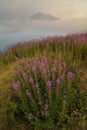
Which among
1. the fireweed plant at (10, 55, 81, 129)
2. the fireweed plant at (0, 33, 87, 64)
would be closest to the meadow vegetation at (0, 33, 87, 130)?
the fireweed plant at (10, 55, 81, 129)

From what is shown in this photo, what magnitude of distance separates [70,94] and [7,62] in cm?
433

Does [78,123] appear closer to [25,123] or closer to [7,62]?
[25,123]

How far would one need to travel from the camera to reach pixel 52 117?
19.9ft

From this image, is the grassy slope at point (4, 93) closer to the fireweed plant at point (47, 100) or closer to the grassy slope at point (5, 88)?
the grassy slope at point (5, 88)

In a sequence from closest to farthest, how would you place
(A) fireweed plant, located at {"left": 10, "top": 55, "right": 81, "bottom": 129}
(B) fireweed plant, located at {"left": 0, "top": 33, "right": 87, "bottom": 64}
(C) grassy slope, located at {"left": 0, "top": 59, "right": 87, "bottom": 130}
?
1. (A) fireweed plant, located at {"left": 10, "top": 55, "right": 81, "bottom": 129}
2. (C) grassy slope, located at {"left": 0, "top": 59, "right": 87, "bottom": 130}
3. (B) fireweed plant, located at {"left": 0, "top": 33, "right": 87, "bottom": 64}

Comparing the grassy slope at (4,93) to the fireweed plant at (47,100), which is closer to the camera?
the fireweed plant at (47,100)

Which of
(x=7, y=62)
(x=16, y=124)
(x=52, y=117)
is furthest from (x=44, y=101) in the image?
(x=7, y=62)

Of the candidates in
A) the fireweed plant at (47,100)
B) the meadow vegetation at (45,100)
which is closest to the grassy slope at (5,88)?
the meadow vegetation at (45,100)

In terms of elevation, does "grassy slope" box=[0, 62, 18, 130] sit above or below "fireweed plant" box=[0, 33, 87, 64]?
below

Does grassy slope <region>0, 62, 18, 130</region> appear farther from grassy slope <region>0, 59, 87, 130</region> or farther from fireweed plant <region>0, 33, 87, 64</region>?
fireweed plant <region>0, 33, 87, 64</region>

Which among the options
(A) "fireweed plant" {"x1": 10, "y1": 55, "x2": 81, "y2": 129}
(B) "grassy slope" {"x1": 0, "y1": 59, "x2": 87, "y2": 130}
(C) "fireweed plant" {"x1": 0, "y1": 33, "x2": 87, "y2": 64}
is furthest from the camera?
(C) "fireweed plant" {"x1": 0, "y1": 33, "x2": 87, "y2": 64}

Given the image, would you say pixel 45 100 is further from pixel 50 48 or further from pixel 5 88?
pixel 50 48

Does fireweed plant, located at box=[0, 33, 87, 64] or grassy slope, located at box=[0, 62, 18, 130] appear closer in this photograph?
grassy slope, located at box=[0, 62, 18, 130]

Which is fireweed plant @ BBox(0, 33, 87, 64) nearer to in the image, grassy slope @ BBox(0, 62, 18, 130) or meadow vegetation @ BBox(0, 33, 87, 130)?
meadow vegetation @ BBox(0, 33, 87, 130)
